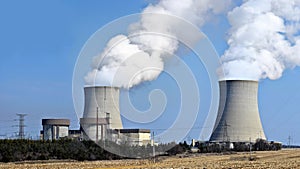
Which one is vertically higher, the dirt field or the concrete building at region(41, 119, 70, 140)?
the concrete building at region(41, 119, 70, 140)

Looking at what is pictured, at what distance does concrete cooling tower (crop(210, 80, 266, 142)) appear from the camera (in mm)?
47281

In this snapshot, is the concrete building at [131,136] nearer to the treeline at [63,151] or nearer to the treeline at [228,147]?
the treeline at [63,151]

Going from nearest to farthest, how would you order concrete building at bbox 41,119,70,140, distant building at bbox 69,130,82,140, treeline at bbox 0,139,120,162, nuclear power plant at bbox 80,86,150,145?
nuclear power plant at bbox 80,86,150,145, treeline at bbox 0,139,120,162, distant building at bbox 69,130,82,140, concrete building at bbox 41,119,70,140

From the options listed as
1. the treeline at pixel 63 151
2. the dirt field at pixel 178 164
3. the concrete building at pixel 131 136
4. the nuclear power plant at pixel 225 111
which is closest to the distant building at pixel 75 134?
the nuclear power plant at pixel 225 111

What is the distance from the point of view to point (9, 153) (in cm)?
4544

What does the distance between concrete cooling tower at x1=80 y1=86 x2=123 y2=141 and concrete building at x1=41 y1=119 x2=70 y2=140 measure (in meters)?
6.97

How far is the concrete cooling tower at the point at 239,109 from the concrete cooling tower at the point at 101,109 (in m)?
9.73

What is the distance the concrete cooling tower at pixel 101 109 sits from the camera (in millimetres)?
45969

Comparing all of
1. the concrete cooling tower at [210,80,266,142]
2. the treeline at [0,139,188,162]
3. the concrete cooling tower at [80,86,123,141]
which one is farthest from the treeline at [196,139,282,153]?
the concrete cooling tower at [80,86,123,141]

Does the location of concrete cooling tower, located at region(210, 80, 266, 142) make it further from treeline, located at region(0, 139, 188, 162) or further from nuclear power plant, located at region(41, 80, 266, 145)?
treeline, located at region(0, 139, 188, 162)

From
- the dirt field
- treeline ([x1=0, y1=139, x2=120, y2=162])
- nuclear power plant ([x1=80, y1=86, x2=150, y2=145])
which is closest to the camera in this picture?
the dirt field

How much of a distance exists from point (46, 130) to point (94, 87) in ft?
68.3

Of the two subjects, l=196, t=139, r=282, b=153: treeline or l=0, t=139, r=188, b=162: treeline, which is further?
l=196, t=139, r=282, b=153: treeline

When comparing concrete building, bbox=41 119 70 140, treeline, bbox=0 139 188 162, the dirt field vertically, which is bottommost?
the dirt field
